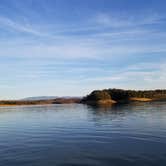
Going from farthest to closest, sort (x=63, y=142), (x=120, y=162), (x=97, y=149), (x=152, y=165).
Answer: (x=63, y=142) → (x=97, y=149) → (x=120, y=162) → (x=152, y=165)

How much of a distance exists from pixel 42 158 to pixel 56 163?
2442 mm

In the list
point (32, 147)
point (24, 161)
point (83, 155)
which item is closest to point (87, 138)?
point (32, 147)

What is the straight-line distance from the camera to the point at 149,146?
28250mm

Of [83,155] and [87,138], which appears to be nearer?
[83,155]

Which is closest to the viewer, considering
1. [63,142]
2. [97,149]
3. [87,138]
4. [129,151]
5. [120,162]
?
[120,162]

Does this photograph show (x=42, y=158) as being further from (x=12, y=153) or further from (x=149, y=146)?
(x=149, y=146)

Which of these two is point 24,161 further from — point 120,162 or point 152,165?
point 152,165

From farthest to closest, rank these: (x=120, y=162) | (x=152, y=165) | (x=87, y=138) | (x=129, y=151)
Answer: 1. (x=87, y=138)
2. (x=129, y=151)
3. (x=120, y=162)
4. (x=152, y=165)

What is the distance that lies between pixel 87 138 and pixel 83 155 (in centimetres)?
1051

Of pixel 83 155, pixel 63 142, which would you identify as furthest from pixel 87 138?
pixel 83 155

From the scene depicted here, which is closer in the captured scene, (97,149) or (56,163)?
(56,163)

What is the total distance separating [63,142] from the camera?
3309 centimetres

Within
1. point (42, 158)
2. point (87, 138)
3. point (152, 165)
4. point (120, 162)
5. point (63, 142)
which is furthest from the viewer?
point (87, 138)

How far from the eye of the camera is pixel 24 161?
2366 centimetres
